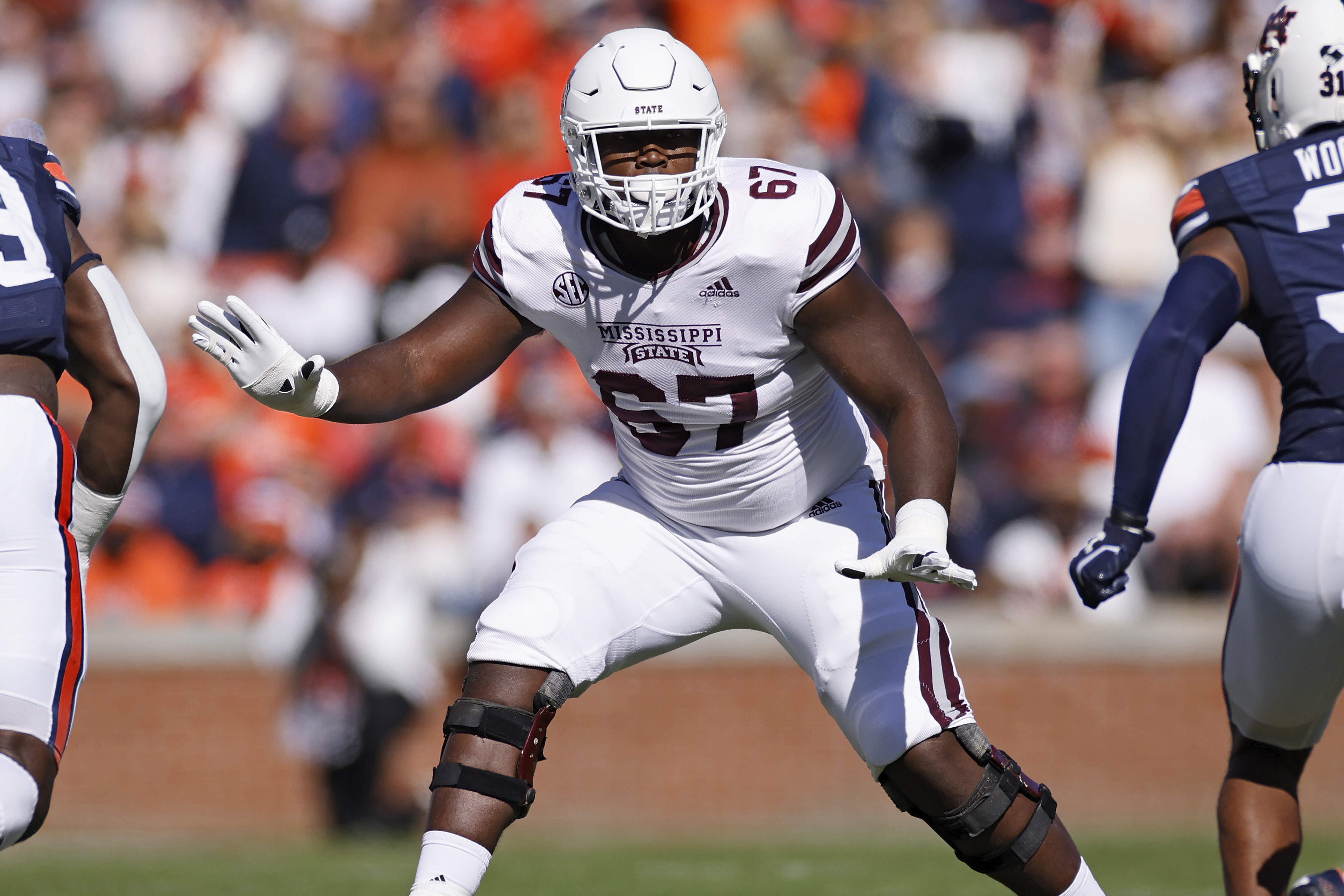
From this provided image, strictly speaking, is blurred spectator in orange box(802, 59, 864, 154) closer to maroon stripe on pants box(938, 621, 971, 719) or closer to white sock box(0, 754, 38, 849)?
maroon stripe on pants box(938, 621, 971, 719)

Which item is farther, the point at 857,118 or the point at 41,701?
the point at 857,118

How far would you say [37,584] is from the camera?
137 inches

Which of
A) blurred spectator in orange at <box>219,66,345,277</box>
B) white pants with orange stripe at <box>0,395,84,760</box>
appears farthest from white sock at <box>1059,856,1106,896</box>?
blurred spectator in orange at <box>219,66,345,277</box>

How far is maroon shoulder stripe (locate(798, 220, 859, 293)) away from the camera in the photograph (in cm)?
388

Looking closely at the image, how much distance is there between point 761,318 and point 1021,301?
596 centimetres

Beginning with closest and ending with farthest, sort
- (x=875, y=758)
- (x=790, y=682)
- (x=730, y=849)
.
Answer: (x=875, y=758)
(x=730, y=849)
(x=790, y=682)

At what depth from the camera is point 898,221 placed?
9.56 metres

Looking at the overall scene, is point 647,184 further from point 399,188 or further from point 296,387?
point 399,188

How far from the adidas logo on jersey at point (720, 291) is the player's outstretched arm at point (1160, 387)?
90cm

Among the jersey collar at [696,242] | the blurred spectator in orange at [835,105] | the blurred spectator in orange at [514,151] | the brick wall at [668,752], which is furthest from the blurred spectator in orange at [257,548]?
the jersey collar at [696,242]

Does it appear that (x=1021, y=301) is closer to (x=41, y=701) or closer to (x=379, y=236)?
(x=379, y=236)

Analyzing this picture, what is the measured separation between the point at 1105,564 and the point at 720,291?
105cm

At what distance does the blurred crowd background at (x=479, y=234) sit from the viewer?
860 cm

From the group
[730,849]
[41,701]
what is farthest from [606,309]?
[730,849]
